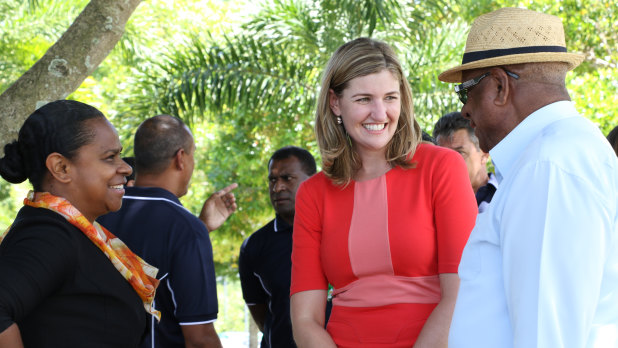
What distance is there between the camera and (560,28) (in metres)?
2.25

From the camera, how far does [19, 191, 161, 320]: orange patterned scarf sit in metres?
2.75

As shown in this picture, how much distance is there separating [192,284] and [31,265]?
1287 millimetres

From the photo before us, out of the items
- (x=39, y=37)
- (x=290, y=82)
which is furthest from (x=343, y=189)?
(x=39, y=37)

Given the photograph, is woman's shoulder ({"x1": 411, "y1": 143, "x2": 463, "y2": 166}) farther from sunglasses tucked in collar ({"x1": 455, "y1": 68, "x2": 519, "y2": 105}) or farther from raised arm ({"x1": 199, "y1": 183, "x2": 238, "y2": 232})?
raised arm ({"x1": 199, "y1": 183, "x2": 238, "y2": 232})

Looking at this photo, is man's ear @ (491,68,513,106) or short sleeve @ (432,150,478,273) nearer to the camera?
man's ear @ (491,68,513,106)

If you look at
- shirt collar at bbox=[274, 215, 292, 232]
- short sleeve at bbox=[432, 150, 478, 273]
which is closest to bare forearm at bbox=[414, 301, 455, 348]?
short sleeve at bbox=[432, 150, 478, 273]

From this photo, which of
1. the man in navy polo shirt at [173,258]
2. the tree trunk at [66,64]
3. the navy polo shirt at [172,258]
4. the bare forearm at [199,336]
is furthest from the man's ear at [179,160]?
the bare forearm at [199,336]

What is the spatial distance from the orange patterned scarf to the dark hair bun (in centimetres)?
11

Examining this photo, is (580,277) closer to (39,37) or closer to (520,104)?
(520,104)

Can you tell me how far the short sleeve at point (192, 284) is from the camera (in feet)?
12.0

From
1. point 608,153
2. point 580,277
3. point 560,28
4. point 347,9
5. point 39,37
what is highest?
point 39,37

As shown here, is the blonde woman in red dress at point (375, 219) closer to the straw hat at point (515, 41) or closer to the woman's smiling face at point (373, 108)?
the woman's smiling face at point (373, 108)

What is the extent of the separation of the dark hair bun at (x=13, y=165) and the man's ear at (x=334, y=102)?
1.30 metres

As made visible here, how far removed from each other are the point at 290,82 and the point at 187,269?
7.36 m
